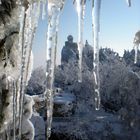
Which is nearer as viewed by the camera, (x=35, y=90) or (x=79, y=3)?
(x=79, y=3)

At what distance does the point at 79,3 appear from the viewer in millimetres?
2334

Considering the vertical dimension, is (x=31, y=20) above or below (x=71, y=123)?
above

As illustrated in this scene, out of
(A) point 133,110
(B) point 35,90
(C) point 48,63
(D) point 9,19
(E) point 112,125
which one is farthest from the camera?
(B) point 35,90

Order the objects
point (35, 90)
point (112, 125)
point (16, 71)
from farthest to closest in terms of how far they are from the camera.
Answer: point (35, 90), point (112, 125), point (16, 71)

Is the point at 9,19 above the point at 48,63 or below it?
above

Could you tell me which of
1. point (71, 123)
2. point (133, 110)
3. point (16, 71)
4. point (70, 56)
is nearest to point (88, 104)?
point (71, 123)

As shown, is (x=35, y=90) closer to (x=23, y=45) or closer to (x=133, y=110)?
(x=133, y=110)

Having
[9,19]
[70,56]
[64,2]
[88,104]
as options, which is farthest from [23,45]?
[70,56]

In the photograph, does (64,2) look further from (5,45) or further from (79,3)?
(5,45)

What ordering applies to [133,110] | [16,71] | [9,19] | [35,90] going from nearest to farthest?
[9,19]
[16,71]
[133,110]
[35,90]

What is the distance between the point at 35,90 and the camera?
104 feet

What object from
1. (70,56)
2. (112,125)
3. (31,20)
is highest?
(70,56)

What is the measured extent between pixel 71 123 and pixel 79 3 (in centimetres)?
1809

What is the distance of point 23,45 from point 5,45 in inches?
24.9
